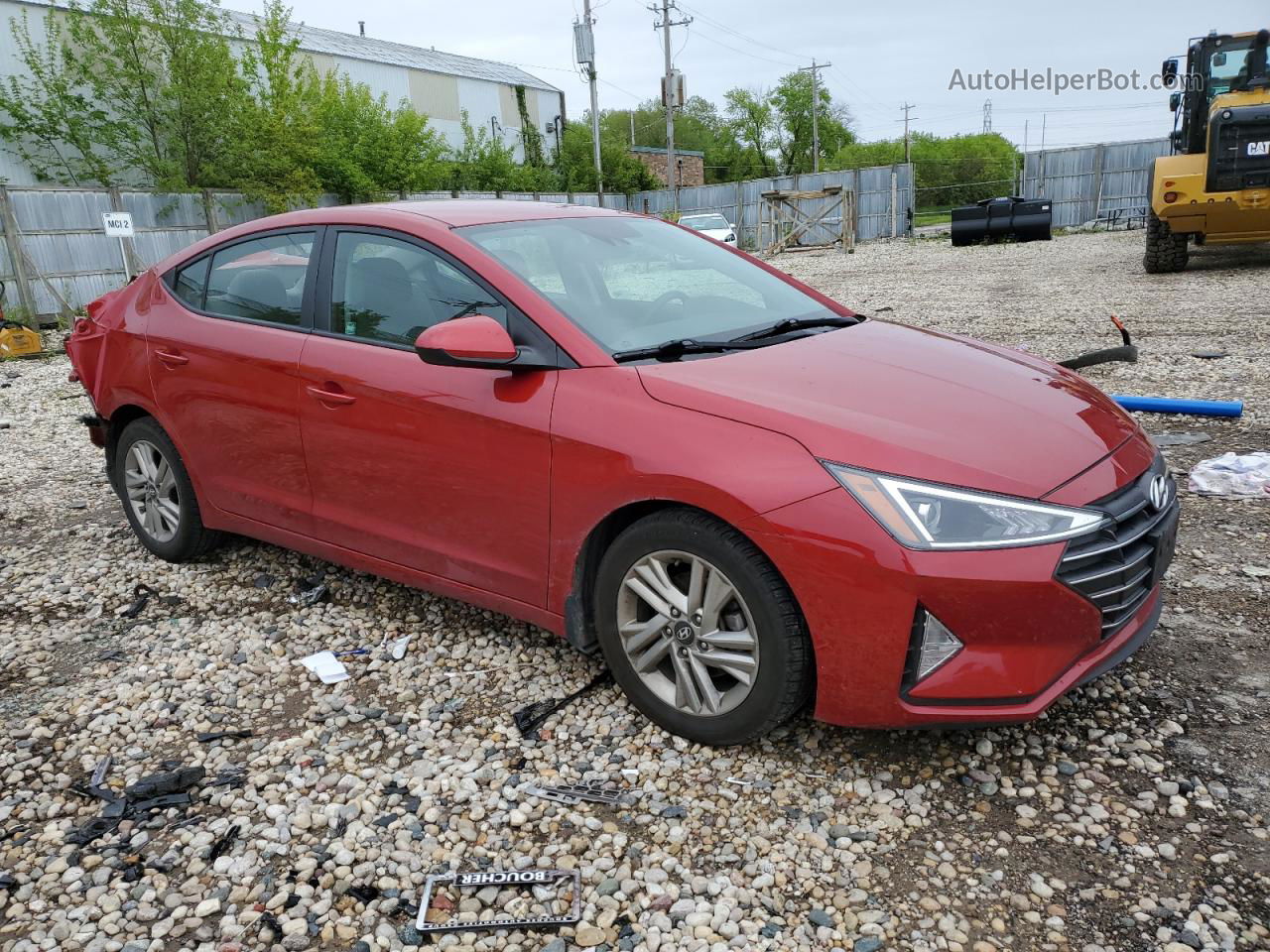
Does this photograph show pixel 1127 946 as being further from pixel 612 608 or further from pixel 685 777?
pixel 612 608

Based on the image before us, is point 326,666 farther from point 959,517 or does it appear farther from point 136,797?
point 959,517

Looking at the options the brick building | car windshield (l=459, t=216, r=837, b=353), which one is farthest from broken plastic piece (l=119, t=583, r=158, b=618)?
the brick building

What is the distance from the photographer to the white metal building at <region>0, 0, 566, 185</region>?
39.0 metres

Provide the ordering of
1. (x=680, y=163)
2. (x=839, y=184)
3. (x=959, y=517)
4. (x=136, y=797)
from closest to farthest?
(x=959, y=517)
(x=136, y=797)
(x=839, y=184)
(x=680, y=163)

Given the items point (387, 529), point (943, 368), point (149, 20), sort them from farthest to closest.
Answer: point (149, 20) < point (387, 529) < point (943, 368)

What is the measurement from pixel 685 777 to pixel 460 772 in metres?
0.69

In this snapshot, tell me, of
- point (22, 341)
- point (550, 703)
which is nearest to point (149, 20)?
point (22, 341)

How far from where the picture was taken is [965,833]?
8.15 ft

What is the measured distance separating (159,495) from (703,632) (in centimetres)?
312

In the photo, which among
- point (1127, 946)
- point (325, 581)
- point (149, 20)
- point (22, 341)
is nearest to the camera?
point (1127, 946)

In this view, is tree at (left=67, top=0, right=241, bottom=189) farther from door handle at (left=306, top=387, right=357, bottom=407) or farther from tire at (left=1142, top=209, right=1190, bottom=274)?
door handle at (left=306, top=387, right=357, bottom=407)

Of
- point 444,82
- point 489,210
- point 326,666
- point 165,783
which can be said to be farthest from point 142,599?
point 444,82

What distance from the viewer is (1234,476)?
16.0ft

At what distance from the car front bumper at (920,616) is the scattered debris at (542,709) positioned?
1002 millimetres
